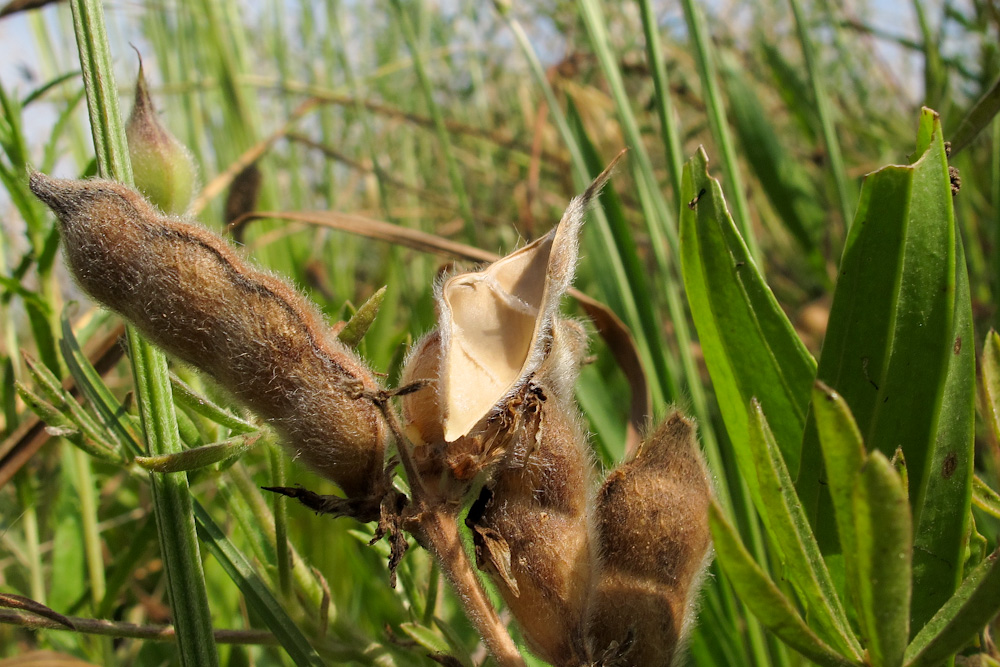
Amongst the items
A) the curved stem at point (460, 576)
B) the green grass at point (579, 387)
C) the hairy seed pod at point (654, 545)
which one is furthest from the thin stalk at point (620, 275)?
the curved stem at point (460, 576)

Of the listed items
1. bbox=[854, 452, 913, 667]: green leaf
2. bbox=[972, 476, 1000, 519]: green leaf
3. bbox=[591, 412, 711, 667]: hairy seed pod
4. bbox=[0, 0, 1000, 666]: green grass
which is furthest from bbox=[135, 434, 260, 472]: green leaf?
Answer: bbox=[972, 476, 1000, 519]: green leaf

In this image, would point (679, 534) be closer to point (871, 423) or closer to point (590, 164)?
point (871, 423)

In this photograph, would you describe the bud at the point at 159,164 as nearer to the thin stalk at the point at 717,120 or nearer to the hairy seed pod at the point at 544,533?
the hairy seed pod at the point at 544,533

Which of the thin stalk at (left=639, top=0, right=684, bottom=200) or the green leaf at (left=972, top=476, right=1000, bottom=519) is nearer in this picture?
the green leaf at (left=972, top=476, right=1000, bottom=519)

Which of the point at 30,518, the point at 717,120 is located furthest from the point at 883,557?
the point at 30,518

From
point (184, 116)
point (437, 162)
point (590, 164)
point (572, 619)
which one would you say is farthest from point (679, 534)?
point (437, 162)

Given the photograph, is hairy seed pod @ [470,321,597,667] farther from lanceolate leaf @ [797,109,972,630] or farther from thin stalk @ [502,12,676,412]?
thin stalk @ [502,12,676,412]

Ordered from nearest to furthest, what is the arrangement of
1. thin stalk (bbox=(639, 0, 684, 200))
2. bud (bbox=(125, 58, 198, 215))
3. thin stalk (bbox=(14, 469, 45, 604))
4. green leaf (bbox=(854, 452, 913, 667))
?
green leaf (bbox=(854, 452, 913, 667)) → bud (bbox=(125, 58, 198, 215)) → thin stalk (bbox=(639, 0, 684, 200)) → thin stalk (bbox=(14, 469, 45, 604))
